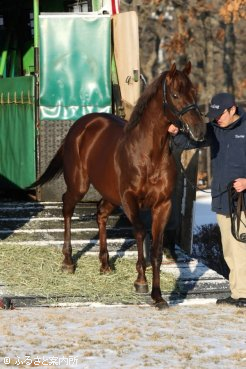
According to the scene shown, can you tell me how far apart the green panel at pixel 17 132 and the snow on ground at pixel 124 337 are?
5.24 m

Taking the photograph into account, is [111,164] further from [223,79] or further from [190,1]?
[223,79]

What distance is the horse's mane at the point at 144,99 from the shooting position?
28.2ft

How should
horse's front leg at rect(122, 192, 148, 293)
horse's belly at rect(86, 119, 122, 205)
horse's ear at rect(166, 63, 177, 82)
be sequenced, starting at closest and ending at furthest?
horse's ear at rect(166, 63, 177, 82)
horse's front leg at rect(122, 192, 148, 293)
horse's belly at rect(86, 119, 122, 205)

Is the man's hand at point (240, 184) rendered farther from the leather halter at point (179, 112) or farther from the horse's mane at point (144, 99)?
the horse's mane at point (144, 99)

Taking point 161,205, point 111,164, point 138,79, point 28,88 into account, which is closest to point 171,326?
point 161,205

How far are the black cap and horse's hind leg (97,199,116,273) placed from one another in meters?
2.34

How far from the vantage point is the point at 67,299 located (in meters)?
8.77

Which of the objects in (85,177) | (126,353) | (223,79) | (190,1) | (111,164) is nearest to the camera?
(126,353)

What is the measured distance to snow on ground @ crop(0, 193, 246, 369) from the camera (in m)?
6.36

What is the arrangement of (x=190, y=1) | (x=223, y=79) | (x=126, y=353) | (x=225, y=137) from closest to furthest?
(x=126, y=353)
(x=225, y=137)
(x=190, y=1)
(x=223, y=79)

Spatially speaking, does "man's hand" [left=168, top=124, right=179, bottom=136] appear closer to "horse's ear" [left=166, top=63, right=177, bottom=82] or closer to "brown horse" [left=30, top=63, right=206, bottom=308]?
"brown horse" [left=30, top=63, right=206, bottom=308]

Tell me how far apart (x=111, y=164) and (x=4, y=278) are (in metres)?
1.48

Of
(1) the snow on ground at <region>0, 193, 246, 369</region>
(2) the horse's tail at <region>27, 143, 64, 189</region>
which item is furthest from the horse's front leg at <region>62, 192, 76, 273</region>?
(1) the snow on ground at <region>0, 193, 246, 369</region>

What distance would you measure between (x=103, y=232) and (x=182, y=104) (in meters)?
2.50
